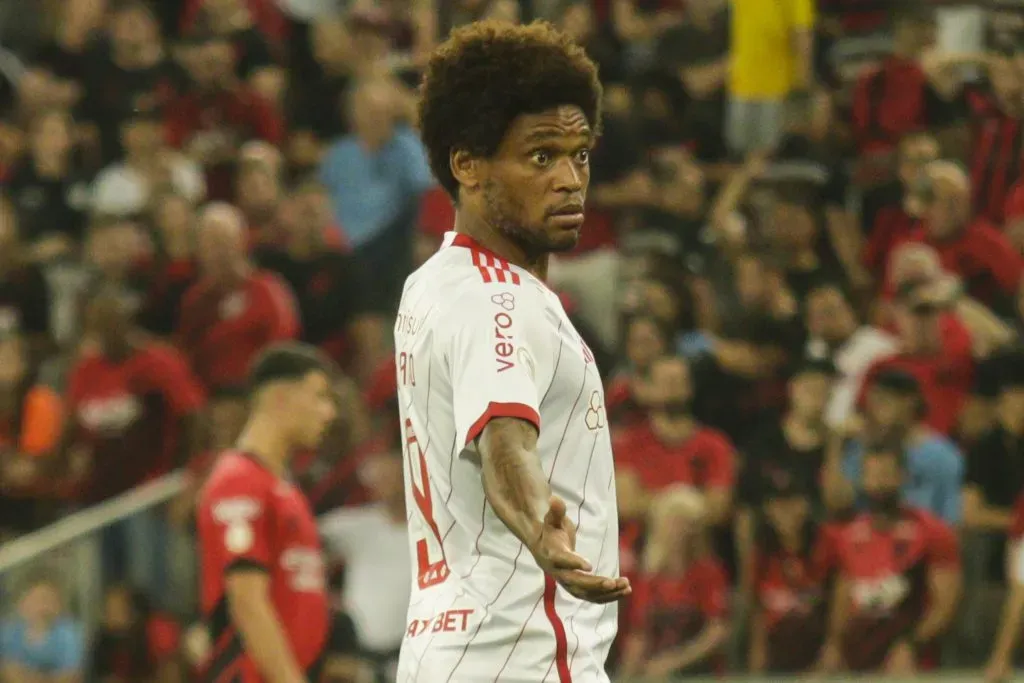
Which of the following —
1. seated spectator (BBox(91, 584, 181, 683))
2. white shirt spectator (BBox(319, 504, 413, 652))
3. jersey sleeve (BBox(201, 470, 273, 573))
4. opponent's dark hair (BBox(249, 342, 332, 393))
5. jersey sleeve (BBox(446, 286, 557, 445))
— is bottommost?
seated spectator (BBox(91, 584, 181, 683))

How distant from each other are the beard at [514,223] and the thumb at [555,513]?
1.98 ft

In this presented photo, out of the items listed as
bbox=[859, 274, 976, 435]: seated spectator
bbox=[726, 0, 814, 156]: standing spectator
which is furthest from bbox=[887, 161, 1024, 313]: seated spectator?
bbox=[726, 0, 814, 156]: standing spectator

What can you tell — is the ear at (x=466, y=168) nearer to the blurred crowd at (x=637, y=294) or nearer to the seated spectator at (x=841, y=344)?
the blurred crowd at (x=637, y=294)

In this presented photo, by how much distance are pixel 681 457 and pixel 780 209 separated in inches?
76.9

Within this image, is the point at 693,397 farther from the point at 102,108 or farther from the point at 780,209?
the point at 102,108

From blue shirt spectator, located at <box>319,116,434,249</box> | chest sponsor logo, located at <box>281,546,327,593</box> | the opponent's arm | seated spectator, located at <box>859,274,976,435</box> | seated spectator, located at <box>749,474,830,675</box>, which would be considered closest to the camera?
the opponent's arm

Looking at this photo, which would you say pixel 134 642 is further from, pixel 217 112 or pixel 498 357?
pixel 498 357

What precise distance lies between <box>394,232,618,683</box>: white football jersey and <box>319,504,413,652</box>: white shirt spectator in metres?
4.85

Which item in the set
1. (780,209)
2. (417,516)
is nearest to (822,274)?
(780,209)

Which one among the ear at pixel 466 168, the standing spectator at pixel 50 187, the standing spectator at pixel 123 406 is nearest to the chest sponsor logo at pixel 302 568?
the ear at pixel 466 168

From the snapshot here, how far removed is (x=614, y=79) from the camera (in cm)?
1130

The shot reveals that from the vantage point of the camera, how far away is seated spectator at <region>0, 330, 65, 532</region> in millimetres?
9320

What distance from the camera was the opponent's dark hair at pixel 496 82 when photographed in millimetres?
3285

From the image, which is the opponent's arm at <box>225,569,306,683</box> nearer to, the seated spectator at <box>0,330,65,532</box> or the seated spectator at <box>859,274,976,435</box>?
the seated spectator at <box>859,274,976,435</box>
